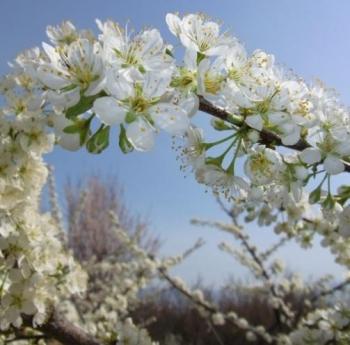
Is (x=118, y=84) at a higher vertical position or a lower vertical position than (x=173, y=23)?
lower

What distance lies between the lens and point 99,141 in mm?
954

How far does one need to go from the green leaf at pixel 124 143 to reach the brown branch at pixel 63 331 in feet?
3.27

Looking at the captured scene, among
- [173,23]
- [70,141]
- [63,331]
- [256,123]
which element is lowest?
[63,331]

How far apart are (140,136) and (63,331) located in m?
1.10

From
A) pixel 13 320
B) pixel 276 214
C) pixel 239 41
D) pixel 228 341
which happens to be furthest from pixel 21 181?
pixel 228 341

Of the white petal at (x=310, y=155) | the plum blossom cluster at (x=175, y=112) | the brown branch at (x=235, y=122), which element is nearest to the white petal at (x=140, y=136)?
the plum blossom cluster at (x=175, y=112)

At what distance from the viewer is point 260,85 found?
1063 millimetres

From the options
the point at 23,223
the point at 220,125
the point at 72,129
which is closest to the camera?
the point at 72,129

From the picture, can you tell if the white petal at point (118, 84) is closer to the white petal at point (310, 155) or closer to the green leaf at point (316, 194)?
the white petal at point (310, 155)

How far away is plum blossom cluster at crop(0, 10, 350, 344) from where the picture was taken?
903 mm

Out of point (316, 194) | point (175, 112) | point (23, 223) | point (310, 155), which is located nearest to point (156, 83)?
point (175, 112)

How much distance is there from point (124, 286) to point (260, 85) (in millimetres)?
4907

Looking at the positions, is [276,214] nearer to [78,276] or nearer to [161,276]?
[78,276]

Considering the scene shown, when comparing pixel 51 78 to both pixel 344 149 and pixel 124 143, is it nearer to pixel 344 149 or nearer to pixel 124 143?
pixel 124 143
